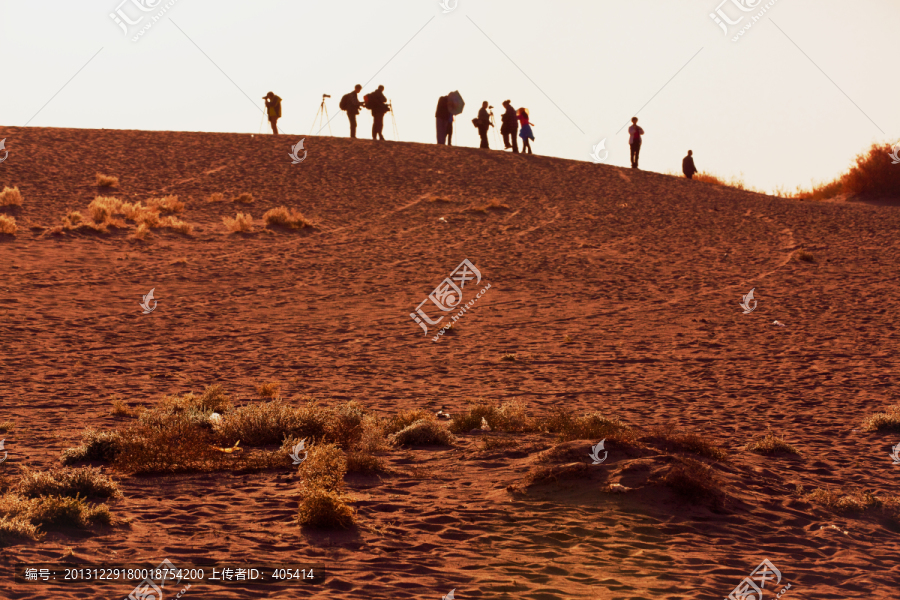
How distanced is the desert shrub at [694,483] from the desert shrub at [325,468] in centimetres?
297

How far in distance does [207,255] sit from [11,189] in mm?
6977

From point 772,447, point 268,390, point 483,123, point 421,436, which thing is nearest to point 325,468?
point 421,436

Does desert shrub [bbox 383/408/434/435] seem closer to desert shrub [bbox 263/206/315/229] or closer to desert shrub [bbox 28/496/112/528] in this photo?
desert shrub [bbox 28/496/112/528]

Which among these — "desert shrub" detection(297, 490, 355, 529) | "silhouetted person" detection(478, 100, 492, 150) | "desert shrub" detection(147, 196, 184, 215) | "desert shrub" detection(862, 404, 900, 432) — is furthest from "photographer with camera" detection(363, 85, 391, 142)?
"desert shrub" detection(297, 490, 355, 529)

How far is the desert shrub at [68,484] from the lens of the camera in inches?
280

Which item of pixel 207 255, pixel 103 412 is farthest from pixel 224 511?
pixel 207 255

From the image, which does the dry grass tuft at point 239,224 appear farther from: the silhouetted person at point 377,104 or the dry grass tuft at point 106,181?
the silhouetted person at point 377,104

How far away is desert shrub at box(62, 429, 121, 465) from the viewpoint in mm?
8586

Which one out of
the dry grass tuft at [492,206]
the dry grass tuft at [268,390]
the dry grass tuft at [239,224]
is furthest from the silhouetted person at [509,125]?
the dry grass tuft at [268,390]

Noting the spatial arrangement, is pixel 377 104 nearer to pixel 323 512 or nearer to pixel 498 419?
pixel 498 419

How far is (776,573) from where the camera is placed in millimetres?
6277

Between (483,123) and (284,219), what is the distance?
40.6 feet

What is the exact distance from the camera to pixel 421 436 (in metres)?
9.83

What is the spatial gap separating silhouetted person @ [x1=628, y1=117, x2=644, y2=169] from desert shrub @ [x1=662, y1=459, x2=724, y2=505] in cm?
2672
